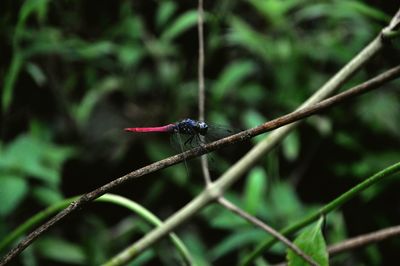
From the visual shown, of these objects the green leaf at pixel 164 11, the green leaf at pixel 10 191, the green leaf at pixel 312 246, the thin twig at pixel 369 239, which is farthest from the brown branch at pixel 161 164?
the green leaf at pixel 164 11

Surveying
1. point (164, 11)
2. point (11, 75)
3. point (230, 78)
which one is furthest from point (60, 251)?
point (164, 11)

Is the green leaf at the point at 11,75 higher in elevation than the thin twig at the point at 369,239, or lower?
higher

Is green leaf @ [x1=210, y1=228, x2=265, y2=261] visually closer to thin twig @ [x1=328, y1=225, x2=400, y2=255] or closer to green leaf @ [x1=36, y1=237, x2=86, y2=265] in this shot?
green leaf @ [x1=36, y1=237, x2=86, y2=265]

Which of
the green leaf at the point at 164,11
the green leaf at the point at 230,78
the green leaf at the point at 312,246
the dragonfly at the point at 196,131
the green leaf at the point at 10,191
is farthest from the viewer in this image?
the green leaf at the point at 164,11

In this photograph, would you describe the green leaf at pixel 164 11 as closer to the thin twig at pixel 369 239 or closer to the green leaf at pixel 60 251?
the green leaf at pixel 60 251

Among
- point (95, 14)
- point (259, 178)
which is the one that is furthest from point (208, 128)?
point (95, 14)

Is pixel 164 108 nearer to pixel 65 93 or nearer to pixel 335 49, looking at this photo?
pixel 65 93

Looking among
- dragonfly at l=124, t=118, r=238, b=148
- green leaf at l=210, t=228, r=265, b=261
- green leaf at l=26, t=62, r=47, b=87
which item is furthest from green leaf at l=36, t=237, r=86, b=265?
dragonfly at l=124, t=118, r=238, b=148

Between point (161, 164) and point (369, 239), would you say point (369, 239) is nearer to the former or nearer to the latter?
point (369, 239)
